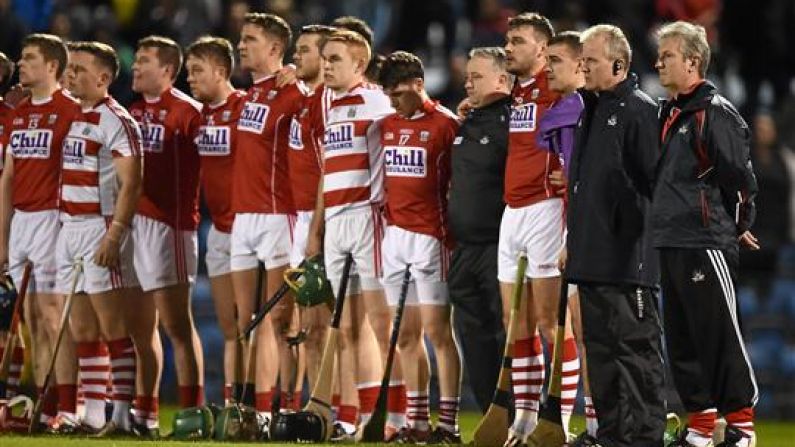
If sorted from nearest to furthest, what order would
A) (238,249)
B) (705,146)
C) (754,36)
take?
(705,146) < (238,249) < (754,36)

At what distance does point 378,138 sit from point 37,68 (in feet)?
7.35

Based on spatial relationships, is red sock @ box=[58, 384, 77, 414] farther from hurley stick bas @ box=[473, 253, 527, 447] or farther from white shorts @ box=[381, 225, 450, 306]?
hurley stick bas @ box=[473, 253, 527, 447]

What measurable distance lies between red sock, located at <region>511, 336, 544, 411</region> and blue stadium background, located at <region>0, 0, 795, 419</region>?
5.58 meters

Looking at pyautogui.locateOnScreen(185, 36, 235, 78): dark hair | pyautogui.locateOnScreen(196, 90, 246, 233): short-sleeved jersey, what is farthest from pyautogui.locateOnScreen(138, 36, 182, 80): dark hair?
pyautogui.locateOnScreen(196, 90, 246, 233): short-sleeved jersey

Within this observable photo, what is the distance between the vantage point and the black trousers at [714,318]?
407 inches

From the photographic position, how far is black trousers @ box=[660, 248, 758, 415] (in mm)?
10344

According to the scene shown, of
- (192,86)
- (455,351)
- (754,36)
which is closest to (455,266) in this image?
(455,351)

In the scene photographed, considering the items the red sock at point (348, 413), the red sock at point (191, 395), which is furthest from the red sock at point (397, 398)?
the red sock at point (191, 395)

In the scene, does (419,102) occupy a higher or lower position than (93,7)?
lower

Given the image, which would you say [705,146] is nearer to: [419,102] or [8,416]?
[419,102]

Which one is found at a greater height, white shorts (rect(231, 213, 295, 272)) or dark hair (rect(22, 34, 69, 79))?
dark hair (rect(22, 34, 69, 79))

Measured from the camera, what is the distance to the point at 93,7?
19547 mm

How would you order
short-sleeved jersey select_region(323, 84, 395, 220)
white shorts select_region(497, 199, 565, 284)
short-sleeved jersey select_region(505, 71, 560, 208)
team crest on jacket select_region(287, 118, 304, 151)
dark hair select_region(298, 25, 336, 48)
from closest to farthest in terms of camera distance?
white shorts select_region(497, 199, 565, 284)
short-sleeved jersey select_region(505, 71, 560, 208)
short-sleeved jersey select_region(323, 84, 395, 220)
dark hair select_region(298, 25, 336, 48)
team crest on jacket select_region(287, 118, 304, 151)

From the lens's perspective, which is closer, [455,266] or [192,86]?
[455,266]
